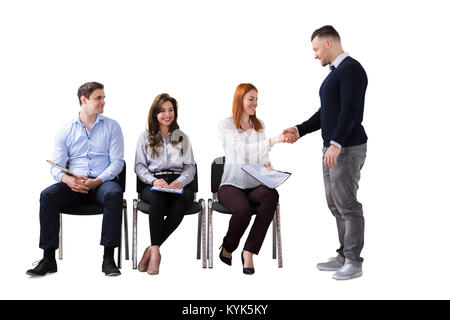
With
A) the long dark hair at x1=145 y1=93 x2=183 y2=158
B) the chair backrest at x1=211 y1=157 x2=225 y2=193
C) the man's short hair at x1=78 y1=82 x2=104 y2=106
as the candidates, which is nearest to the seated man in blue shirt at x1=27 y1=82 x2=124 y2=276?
the man's short hair at x1=78 y1=82 x2=104 y2=106

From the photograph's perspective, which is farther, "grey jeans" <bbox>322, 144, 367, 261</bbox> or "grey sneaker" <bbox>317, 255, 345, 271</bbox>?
"grey sneaker" <bbox>317, 255, 345, 271</bbox>

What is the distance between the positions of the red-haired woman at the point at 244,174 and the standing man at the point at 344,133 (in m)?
0.59

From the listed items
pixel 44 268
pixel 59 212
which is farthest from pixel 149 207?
pixel 44 268

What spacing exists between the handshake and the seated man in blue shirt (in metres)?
1.41

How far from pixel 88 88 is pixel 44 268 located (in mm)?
1646

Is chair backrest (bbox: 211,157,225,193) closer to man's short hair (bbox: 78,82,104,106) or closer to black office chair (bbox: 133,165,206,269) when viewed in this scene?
black office chair (bbox: 133,165,206,269)

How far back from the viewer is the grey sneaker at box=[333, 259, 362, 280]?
548 centimetres

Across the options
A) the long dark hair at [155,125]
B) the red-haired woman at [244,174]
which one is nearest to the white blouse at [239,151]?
the red-haired woman at [244,174]

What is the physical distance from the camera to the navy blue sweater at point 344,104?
530 centimetres

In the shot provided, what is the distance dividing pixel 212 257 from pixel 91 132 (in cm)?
159

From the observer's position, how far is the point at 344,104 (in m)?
5.31

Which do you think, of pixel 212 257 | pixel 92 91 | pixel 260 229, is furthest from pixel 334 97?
pixel 92 91

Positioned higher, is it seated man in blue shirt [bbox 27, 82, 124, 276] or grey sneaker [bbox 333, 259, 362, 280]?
seated man in blue shirt [bbox 27, 82, 124, 276]

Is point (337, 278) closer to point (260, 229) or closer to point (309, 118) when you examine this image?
point (260, 229)
